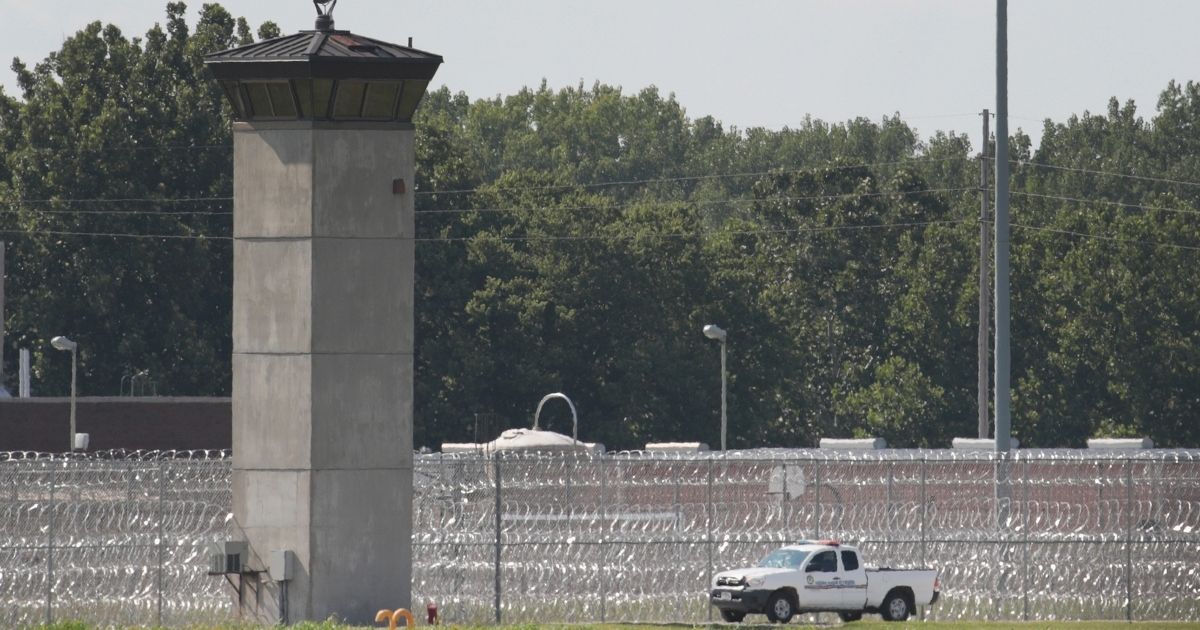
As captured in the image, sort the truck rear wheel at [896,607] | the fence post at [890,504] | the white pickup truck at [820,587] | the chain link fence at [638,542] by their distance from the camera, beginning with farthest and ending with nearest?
the truck rear wheel at [896,607]
the white pickup truck at [820,587]
the fence post at [890,504]
the chain link fence at [638,542]

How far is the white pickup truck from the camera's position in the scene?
2986 centimetres

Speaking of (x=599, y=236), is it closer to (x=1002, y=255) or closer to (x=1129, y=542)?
(x=1002, y=255)

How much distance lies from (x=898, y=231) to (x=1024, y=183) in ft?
128

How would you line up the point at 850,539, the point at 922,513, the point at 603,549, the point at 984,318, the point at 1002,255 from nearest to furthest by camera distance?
the point at 922,513
the point at 603,549
the point at 850,539
the point at 1002,255
the point at 984,318

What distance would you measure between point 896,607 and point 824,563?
1.22 m

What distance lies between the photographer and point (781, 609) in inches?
1192

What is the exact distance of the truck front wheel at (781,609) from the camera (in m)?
30.2

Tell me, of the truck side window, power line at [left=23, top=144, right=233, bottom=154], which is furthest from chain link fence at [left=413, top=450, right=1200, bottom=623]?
power line at [left=23, top=144, right=233, bottom=154]

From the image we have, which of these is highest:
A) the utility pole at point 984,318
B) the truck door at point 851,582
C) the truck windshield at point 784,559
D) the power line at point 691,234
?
the power line at point 691,234

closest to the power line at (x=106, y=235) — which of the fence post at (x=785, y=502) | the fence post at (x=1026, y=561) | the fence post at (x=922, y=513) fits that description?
the fence post at (x=785, y=502)

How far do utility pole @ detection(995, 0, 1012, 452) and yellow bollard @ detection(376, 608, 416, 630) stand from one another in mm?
10582

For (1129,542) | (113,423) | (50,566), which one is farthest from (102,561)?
(113,423)

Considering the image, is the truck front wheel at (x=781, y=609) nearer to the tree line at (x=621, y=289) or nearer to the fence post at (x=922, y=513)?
the fence post at (x=922, y=513)

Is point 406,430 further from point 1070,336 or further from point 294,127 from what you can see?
point 1070,336
